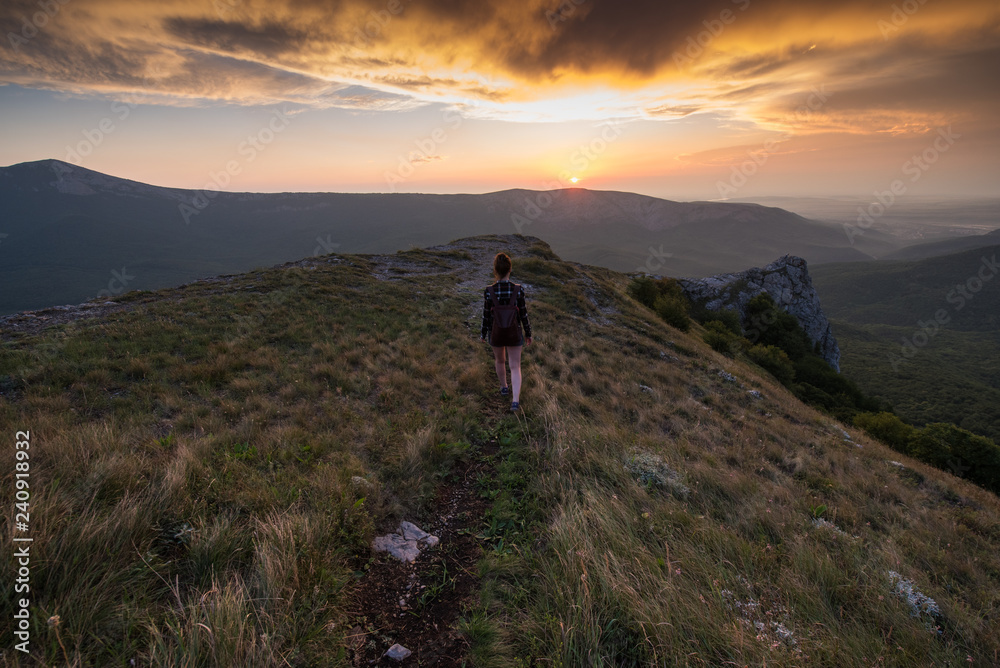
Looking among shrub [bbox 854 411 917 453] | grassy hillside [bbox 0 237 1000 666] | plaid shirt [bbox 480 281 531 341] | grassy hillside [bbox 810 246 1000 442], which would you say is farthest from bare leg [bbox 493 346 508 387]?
grassy hillside [bbox 810 246 1000 442]

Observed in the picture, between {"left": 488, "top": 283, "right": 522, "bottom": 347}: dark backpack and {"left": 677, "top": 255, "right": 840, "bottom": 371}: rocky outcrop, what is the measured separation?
4306 cm

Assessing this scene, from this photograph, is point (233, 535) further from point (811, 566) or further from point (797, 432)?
point (797, 432)

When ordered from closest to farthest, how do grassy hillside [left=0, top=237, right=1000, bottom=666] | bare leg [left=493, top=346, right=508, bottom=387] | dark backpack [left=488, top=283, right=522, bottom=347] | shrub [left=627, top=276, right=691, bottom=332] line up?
grassy hillside [left=0, top=237, right=1000, bottom=666] → dark backpack [left=488, top=283, right=522, bottom=347] → bare leg [left=493, top=346, right=508, bottom=387] → shrub [left=627, top=276, right=691, bottom=332]

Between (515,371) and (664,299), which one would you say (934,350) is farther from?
(515,371)

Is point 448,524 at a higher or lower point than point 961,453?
higher

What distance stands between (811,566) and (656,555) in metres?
1.39

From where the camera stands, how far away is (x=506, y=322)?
7113mm

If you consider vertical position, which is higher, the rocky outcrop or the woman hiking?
the woman hiking

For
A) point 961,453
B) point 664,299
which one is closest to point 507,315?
point 961,453

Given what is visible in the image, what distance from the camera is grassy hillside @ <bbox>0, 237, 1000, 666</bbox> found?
254 cm

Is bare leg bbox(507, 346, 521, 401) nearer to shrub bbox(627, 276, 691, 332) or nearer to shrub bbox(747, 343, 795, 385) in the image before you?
shrub bbox(627, 276, 691, 332)

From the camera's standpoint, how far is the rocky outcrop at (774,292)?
144ft

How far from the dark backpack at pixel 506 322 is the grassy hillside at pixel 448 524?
1267 mm

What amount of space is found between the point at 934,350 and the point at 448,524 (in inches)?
7276
